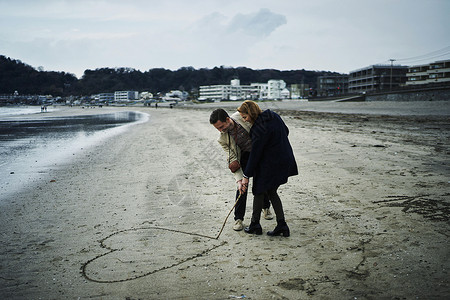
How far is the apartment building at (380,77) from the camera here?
83.2 meters

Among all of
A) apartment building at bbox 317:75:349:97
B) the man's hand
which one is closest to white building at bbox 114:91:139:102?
apartment building at bbox 317:75:349:97

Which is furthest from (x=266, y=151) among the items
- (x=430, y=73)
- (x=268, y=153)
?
(x=430, y=73)

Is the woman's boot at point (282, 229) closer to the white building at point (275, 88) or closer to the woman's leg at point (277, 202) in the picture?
the woman's leg at point (277, 202)

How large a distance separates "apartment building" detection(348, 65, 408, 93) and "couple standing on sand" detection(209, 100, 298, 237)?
289 ft

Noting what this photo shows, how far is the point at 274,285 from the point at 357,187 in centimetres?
368

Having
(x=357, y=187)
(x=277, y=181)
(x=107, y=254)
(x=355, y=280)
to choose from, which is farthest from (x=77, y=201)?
(x=357, y=187)

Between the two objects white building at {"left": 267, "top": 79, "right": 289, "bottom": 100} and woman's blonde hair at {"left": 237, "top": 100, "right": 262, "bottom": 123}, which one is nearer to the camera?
woman's blonde hair at {"left": 237, "top": 100, "right": 262, "bottom": 123}

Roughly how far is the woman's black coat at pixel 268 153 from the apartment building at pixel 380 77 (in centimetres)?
8804

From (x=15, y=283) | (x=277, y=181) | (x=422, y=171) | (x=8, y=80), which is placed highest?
(x=8, y=80)

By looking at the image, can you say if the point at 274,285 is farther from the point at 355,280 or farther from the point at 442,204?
the point at 442,204

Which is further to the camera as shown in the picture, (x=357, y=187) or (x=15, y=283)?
(x=357, y=187)

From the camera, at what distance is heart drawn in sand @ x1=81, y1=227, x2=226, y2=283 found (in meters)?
3.30

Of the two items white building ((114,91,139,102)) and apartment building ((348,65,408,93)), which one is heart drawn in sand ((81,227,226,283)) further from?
white building ((114,91,139,102))

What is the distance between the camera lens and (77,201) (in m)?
5.84
